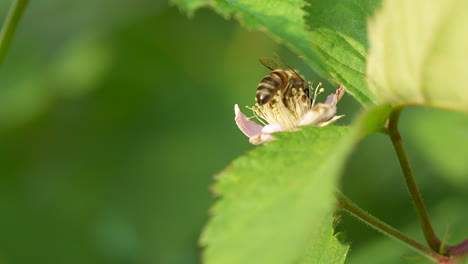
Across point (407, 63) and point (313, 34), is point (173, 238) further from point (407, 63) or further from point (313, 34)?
point (407, 63)

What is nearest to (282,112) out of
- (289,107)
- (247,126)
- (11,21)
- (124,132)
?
(289,107)

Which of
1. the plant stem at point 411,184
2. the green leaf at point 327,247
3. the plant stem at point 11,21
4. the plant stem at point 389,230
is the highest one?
the plant stem at point 11,21

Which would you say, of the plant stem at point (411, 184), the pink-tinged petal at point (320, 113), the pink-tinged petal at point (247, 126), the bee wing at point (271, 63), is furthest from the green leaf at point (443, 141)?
the plant stem at point (411, 184)

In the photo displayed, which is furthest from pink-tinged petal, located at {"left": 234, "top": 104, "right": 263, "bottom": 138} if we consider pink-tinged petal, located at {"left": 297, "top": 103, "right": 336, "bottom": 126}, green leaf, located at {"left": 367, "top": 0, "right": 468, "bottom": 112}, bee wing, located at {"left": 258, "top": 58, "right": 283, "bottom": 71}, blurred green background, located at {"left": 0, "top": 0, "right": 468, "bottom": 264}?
blurred green background, located at {"left": 0, "top": 0, "right": 468, "bottom": 264}

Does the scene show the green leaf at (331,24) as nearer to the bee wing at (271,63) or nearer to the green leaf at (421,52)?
the green leaf at (421,52)

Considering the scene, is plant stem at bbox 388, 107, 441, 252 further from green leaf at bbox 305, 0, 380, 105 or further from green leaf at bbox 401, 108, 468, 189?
green leaf at bbox 401, 108, 468, 189

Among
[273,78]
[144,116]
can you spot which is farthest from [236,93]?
[273,78]

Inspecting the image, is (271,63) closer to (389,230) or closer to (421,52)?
(389,230)

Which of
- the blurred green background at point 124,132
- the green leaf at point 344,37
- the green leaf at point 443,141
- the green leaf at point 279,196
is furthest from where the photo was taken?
the blurred green background at point 124,132
